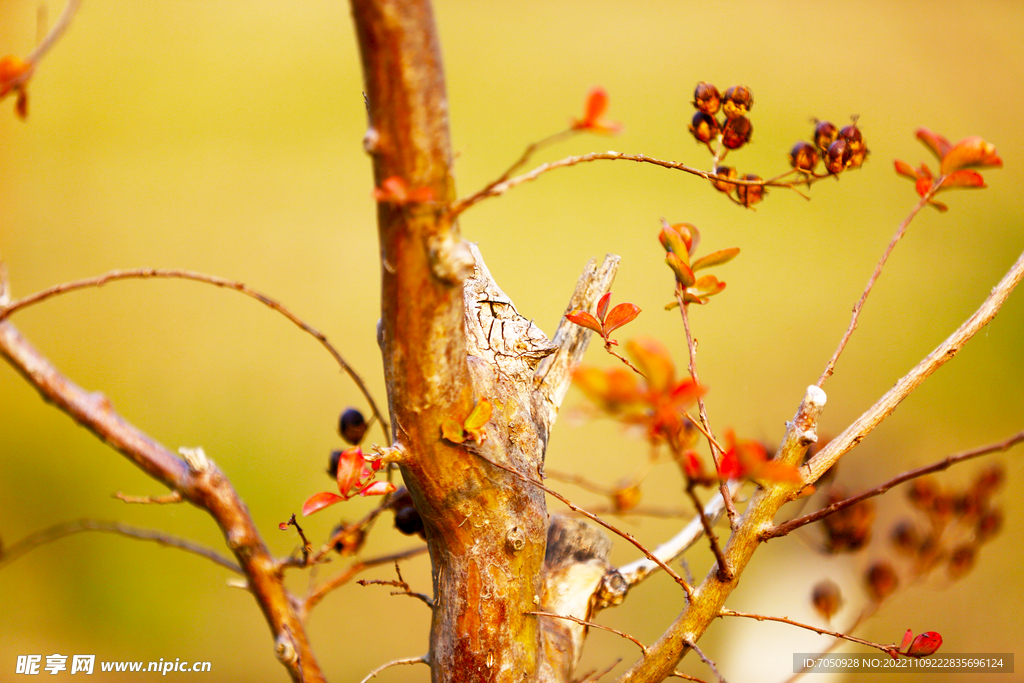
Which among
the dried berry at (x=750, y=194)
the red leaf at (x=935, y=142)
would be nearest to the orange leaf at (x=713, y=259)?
the dried berry at (x=750, y=194)

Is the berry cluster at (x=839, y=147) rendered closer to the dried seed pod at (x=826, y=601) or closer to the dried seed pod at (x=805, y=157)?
the dried seed pod at (x=805, y=157)

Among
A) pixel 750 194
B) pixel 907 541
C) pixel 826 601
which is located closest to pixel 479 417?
pixel 750 194

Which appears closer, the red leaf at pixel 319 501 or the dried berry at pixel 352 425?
the red leaf at pixel 319 501

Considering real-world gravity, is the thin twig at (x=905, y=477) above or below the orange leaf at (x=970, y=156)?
below

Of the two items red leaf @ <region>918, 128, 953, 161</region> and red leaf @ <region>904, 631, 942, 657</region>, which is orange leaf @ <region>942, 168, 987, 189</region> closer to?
red leaf @ <region>918, 128, 953, 161</region>

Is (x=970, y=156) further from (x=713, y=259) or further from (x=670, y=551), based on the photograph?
(x=670, y=551)

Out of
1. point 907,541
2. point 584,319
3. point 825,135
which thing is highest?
point 825,135
